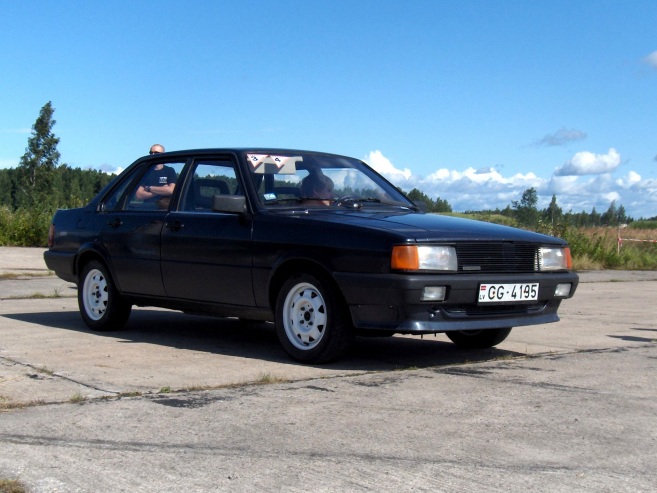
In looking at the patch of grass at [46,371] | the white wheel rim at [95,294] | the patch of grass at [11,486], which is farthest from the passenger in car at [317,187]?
the patch of grass at [11,486]

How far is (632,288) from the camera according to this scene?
49.0ft

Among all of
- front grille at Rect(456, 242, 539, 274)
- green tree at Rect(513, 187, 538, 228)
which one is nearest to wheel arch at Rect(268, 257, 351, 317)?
front grille at Rect(456, 242, 539, 274)

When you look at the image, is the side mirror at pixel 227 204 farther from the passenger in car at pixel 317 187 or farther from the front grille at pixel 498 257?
the front grille at pixel 498 257

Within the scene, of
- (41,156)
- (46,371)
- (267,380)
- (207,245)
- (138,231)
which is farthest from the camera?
(41,156)

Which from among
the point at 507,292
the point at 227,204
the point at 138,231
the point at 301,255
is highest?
the point at 227,204

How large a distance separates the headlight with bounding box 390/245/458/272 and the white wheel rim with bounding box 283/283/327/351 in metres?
0.63

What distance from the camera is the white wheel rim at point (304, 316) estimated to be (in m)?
6.12

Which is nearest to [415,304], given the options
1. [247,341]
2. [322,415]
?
[322,415]

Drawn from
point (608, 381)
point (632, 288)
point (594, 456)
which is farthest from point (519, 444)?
point (632, 288)

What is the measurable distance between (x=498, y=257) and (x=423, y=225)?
54 centimetres

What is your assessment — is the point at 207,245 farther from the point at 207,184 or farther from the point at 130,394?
the point at 130,394

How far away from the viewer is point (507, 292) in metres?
6.17

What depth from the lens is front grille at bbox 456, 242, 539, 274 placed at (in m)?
5.99

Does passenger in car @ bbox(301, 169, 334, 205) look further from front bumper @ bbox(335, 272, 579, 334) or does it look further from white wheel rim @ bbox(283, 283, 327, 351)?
front bumper @ bbox(335, 272, 579, 334)
